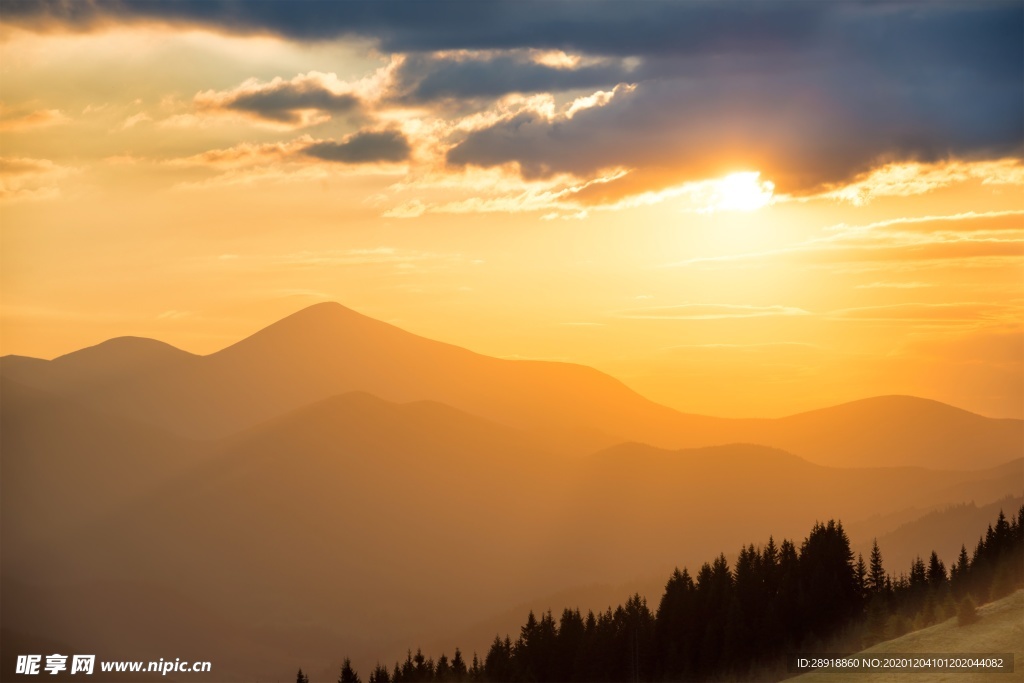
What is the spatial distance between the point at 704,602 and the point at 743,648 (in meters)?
9.52

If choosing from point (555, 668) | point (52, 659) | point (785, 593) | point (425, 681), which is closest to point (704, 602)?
point (785, 593)

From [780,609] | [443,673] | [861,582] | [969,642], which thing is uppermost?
[861,582]

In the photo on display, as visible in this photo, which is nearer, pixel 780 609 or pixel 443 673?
pixel 780 609

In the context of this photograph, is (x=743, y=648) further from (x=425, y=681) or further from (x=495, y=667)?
(x=425, y=681)

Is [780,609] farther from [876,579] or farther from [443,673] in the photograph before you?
[443,673]

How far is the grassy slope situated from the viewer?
64688mm

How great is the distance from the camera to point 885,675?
6744 cm

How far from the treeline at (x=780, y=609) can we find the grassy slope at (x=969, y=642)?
3.83m

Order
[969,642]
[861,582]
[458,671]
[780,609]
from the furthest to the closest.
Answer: [458,671], [861,582], [780,609], [969,642]

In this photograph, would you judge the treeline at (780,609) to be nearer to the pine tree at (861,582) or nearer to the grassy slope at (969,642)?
the pine tree at (861,582)

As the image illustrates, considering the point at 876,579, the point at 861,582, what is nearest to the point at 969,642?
the point at 861,582

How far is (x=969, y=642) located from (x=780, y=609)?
28.6 metres

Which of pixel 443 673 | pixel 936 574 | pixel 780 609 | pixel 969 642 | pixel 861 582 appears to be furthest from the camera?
pixel 443 673

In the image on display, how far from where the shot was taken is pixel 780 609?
318 ft
